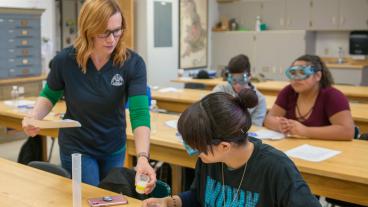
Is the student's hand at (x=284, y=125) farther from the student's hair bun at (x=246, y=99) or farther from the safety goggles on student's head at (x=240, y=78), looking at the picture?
the student's hair bun at (x=246, y=99)

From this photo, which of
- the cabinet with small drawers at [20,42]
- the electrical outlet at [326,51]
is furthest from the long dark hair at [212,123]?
the electrical outlet at [326,51]

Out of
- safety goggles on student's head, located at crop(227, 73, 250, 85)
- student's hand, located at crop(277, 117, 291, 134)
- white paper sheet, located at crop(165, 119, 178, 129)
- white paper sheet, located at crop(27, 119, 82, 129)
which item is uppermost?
safety goggles on student's head, located at crop(227, 73, 250, 85)

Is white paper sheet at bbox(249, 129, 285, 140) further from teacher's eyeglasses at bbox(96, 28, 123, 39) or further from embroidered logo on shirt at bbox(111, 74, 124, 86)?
teacher's eyeglasses at bbox(96, 28, 123, 39)

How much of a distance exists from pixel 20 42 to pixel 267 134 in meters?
4.41

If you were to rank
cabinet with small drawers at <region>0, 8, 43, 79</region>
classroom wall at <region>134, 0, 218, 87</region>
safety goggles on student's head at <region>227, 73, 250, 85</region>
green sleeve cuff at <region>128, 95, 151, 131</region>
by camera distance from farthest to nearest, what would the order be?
classroom wall at <region>134, 0, 218, 87</region> < cabinet with small drawers at <region>0, 8, 43, 79</region> < safety goggles on student's head at <region>227, 73, 250, 85</region> < green sleeve cuff at <region>128, 95, 151, 131</region>

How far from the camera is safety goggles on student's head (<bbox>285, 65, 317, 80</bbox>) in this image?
9.72 feet

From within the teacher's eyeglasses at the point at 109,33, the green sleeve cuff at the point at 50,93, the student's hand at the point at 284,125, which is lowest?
the student's hand at the point at 284,125

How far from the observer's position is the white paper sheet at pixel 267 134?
116 inches

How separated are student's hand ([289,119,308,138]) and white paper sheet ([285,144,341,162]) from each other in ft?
0.61

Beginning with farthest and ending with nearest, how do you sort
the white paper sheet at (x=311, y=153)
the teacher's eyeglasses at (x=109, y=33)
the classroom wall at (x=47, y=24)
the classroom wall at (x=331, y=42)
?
the classroom wall at (x=331, y=42) < the classroom wall at (x=47, y=24) < the white paper sheet at (x=311, y=153) < the teacher's eyeglasses at (x=109, y=33)

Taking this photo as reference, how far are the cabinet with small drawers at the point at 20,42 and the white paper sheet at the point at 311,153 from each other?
4.69m

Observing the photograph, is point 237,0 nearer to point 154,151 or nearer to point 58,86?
point 154,151

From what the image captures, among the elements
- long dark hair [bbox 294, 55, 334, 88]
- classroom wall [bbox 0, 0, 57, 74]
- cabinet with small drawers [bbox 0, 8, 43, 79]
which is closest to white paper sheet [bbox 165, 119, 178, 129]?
long dark hair [bbox 294, 55, 334, 88]

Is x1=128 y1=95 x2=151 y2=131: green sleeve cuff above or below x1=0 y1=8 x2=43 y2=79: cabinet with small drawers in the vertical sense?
below
